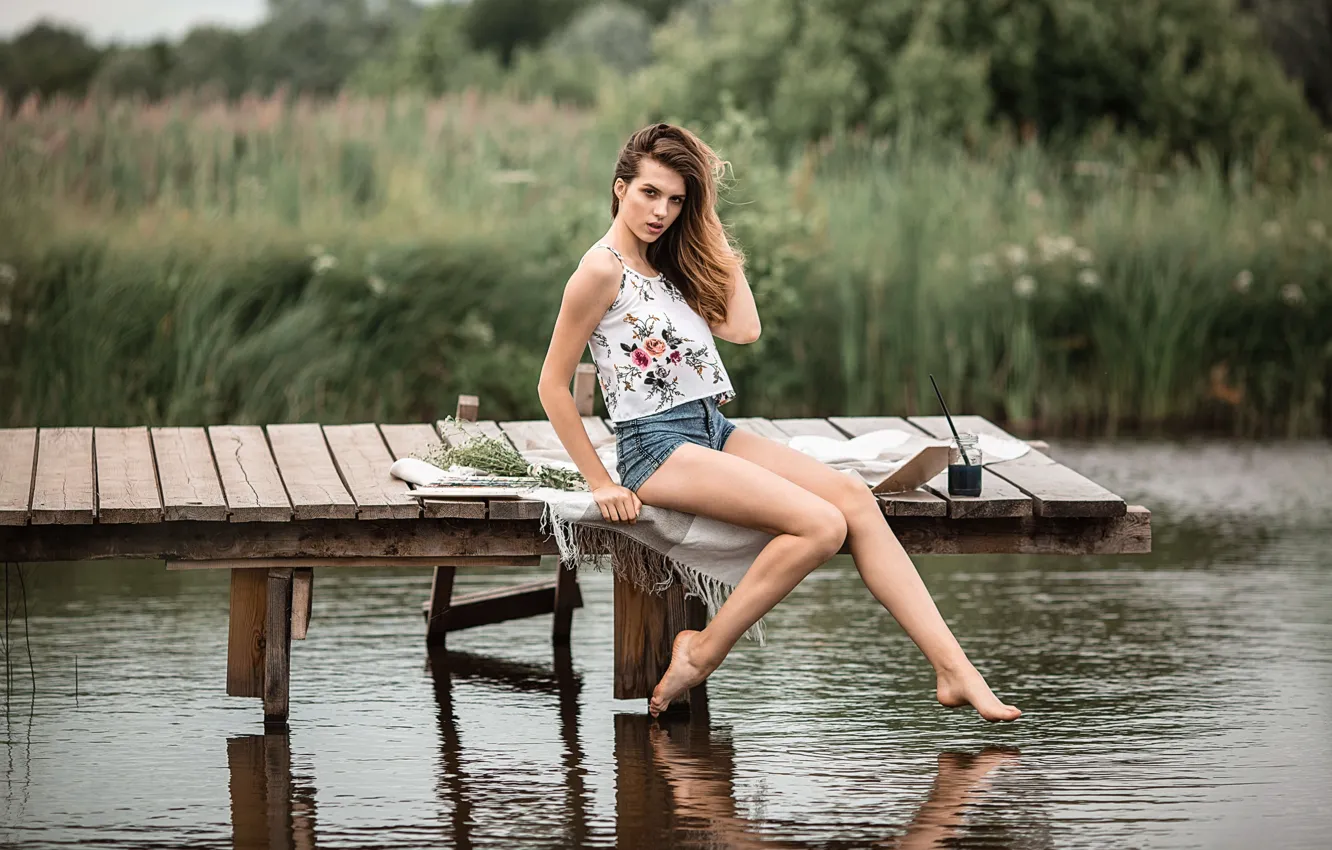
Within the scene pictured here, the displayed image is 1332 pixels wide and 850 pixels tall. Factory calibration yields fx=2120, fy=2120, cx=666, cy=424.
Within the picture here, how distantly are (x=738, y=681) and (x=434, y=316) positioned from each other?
5.58 m

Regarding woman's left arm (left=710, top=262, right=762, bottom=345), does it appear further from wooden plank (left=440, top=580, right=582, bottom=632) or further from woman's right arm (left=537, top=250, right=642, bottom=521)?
wooden plank (left=440, top=580, right=582, bottom=632)

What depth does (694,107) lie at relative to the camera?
17422 mm

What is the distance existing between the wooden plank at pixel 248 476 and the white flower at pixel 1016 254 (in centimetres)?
628

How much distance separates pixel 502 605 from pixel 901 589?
2.07 meters

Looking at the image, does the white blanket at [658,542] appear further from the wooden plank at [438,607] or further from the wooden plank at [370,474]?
the wooden plank at [438,607]

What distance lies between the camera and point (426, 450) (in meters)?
6.80

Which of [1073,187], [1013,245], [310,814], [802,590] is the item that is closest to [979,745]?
[310,814]

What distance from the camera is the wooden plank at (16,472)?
5.57 m

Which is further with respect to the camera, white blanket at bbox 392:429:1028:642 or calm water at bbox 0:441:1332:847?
white blanket at bbox 392:429:1028:642

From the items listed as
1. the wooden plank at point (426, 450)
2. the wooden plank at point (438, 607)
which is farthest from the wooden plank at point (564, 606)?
the wooden plank at point (426, 450)

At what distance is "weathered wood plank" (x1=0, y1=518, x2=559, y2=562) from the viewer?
5684 mm

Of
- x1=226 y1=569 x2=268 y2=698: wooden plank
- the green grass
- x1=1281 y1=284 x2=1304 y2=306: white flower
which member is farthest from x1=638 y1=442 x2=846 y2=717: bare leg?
x1=1281 y1=284 x2=1304 y2=306: white flower

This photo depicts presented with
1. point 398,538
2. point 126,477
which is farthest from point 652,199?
point 126,477

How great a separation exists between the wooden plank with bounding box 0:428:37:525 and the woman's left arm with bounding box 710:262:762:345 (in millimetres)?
1947
